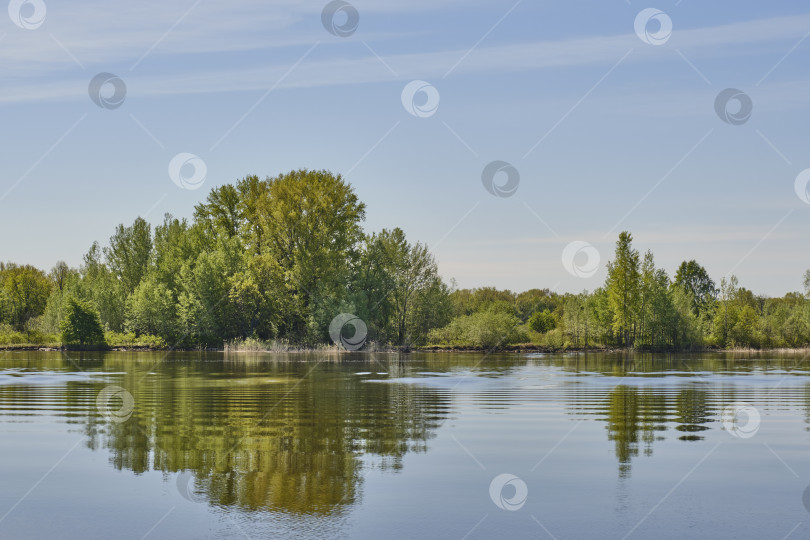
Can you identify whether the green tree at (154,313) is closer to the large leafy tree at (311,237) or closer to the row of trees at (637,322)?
the large leafy tree at (311,237)

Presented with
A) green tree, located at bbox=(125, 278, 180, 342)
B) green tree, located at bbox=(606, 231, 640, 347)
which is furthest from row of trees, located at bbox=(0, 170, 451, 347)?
green tree, located at bbox=(606, 231, 640, 347)

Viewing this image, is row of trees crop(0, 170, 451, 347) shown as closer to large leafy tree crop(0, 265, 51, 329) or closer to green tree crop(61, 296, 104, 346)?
green tree crop(61, 296, 104, 346)

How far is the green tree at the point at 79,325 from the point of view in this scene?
313 feet

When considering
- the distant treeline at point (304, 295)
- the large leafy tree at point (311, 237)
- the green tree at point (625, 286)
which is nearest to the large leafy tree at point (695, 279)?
the distant treeline at point (304, 295)

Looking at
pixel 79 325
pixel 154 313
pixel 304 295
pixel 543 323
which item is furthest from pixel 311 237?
pixel 543 323

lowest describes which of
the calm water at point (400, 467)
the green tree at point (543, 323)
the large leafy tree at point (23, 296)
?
the calm water at point (400, 467)

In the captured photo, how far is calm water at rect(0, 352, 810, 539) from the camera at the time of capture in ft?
39.1

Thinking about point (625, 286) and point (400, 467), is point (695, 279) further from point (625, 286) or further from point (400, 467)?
point (400, 467)

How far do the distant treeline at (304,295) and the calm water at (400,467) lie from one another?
64075 mm

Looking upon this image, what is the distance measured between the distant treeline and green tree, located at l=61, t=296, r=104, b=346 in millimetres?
141

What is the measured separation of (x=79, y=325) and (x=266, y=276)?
23.3m

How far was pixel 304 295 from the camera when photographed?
9506 cm

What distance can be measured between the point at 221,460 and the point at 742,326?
4762 inches

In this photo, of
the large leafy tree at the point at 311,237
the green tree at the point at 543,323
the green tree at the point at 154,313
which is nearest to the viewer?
the large leafy tree at the point at 311,237
